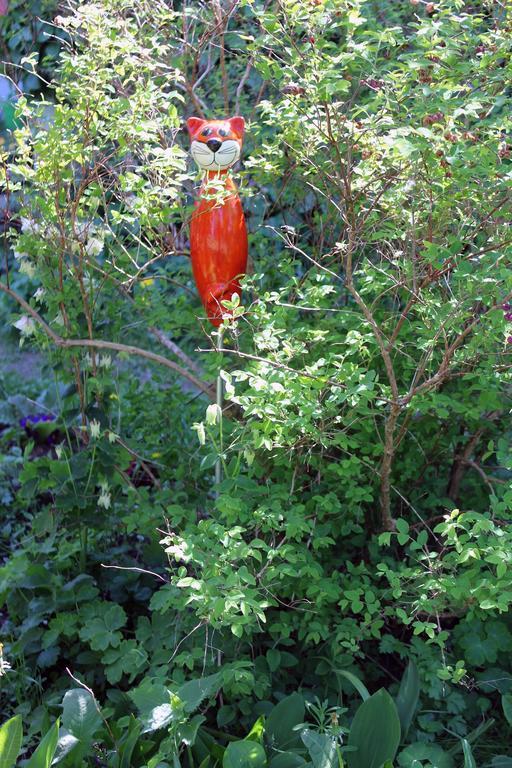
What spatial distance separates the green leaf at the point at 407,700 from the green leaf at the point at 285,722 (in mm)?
259

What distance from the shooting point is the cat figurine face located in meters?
2.47

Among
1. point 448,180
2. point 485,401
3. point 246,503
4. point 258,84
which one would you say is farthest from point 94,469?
point 258,84

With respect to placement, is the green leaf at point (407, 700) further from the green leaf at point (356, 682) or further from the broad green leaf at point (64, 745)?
the broad green leaf at point (64, 745)

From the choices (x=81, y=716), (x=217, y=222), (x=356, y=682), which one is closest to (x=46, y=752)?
(x=81, y=716)

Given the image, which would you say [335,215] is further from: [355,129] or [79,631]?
[79,631]

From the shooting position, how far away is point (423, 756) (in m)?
2.15

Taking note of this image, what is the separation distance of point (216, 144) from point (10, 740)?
163cm

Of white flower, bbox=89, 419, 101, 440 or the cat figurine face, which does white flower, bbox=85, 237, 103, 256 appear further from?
white flower, bbox=89, 419, 101, 440

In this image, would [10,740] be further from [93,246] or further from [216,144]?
[216,144]

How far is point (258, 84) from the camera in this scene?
12.1ft

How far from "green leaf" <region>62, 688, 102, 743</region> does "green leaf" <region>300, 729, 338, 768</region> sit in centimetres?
56

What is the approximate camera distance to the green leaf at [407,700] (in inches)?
88.8

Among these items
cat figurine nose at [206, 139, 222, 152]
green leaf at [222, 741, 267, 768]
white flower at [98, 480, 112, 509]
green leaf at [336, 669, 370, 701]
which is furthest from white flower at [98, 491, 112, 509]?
cat figurine nose at [206, 139, 222, 152]

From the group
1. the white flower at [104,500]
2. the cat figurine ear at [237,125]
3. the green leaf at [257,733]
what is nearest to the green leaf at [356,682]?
the green leaf at [257,733]
